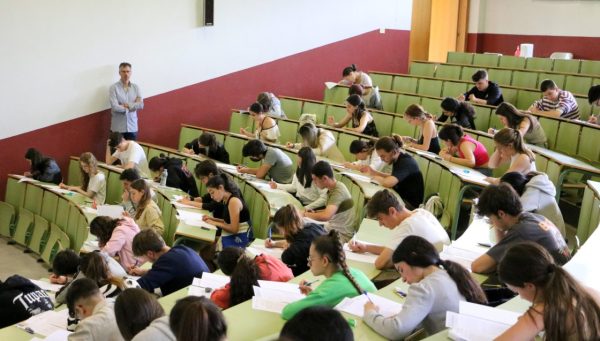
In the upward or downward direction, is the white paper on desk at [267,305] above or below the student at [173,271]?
A: above

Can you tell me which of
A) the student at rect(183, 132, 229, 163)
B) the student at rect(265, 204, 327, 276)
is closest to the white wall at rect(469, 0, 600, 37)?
the student at rect(183, 132, 229, 163)

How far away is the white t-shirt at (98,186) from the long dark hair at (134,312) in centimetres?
458

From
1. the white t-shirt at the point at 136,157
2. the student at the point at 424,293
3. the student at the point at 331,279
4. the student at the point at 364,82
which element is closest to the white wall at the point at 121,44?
the student at the point at 364,82

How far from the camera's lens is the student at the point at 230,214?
6.30m

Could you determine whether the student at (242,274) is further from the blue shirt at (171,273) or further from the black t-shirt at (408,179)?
the black t-shirt at (408,179)

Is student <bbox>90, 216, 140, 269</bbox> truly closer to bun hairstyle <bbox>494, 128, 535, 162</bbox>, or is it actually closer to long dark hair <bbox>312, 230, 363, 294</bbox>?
long dark hair <bbox>312, 230, 363, 294</bbox>

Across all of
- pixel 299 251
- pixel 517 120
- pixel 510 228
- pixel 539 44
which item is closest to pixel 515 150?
pixel 517 120

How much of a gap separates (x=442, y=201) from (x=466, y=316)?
3417 millimetres

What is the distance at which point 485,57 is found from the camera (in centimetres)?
1300

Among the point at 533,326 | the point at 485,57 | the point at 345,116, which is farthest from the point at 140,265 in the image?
the point at 485,57

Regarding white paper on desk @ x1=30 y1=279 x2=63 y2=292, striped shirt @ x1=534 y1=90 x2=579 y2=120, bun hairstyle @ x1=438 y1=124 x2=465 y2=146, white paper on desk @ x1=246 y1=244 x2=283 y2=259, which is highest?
striped shirt @ x1=534 y1=90 x2=579 y2=120

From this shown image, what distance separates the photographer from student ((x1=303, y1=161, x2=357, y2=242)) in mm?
6207

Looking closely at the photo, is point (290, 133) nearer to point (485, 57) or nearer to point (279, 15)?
point (279, 15)

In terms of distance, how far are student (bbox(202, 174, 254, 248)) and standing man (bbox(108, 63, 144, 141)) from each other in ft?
13.8
